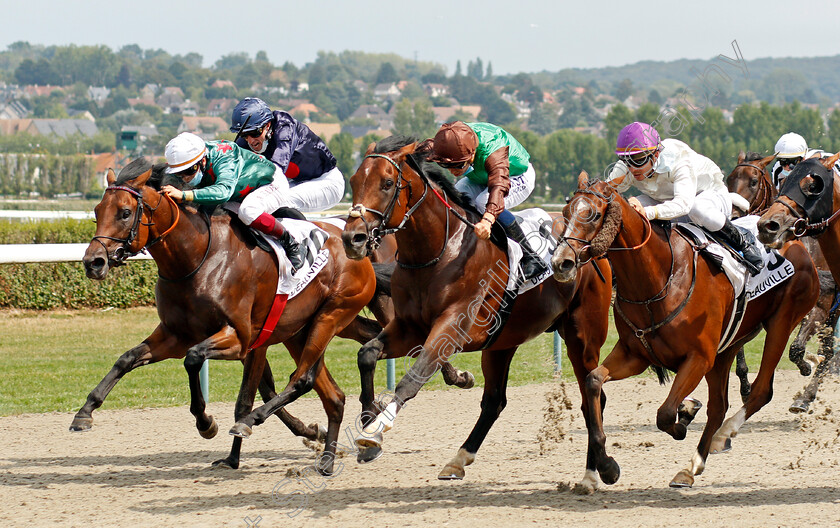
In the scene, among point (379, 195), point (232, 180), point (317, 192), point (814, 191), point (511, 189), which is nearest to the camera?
point (379, 195)

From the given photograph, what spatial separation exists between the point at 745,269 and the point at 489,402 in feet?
5.52

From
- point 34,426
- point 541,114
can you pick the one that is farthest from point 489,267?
point 541,114

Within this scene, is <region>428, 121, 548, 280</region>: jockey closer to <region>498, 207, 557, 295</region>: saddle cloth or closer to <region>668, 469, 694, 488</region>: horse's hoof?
<region>498, 207, 557, 295</region>: saddle cloth

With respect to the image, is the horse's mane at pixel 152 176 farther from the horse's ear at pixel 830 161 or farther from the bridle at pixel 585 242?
the horse's ear at pixel 830 161

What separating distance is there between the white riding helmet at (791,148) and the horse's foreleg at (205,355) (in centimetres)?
451

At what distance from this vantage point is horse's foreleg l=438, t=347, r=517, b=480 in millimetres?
5961

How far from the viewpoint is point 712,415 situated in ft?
19.6

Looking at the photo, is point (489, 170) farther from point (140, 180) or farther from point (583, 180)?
point (140, 180)

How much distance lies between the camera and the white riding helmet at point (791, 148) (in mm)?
7867

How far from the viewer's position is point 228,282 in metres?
5.96

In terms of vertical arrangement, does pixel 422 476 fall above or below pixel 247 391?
below

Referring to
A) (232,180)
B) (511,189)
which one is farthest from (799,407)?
(232,180)

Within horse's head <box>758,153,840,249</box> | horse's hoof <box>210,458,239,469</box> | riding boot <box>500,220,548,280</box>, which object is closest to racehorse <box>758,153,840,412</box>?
horse's head <box>758,153,840,249</box>

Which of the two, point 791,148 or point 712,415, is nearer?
point 712,415
